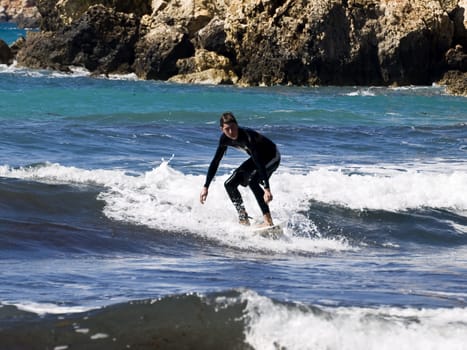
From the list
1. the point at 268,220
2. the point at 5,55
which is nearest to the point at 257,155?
the point at 268,220

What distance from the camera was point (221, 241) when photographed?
10492 millimetres

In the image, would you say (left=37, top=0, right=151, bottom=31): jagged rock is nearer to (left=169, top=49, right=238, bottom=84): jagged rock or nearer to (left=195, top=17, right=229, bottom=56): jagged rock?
(left=169, top=49, right=238, bottom=84): jagged rock

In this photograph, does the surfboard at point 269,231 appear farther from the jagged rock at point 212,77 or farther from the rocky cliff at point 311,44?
the jagged rock at point 212,77

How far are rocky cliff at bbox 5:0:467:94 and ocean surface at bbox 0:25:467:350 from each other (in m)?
13.9

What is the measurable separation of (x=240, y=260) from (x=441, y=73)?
34056mm

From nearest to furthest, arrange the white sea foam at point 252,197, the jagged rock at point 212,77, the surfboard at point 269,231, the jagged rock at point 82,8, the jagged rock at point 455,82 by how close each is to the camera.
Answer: the surfboard at point 269,231 → the white sea foam at point 252,197 → the jagged rock at point 455,82 → the jagged rock at point 212,77 → the jagged rock at point 82,8

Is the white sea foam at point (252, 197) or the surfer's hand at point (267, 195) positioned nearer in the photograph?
the surfer's hand at point (267, 195)

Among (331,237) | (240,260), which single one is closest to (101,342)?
(240,260)

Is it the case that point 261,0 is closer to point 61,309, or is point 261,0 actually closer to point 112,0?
point 112,0

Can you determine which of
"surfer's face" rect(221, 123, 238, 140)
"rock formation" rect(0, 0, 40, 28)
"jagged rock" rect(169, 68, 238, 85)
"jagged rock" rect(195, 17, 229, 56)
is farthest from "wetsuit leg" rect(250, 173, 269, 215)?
"rock formation" rect(0, 0, 40, 28)

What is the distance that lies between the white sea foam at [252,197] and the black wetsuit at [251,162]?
0.55 metres

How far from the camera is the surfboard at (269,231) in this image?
34.4 ft

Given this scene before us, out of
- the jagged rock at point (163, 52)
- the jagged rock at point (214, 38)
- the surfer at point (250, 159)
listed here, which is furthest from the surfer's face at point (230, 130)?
the jagged rock at point (163, 52)

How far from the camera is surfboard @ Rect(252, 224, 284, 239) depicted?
1050 cm
